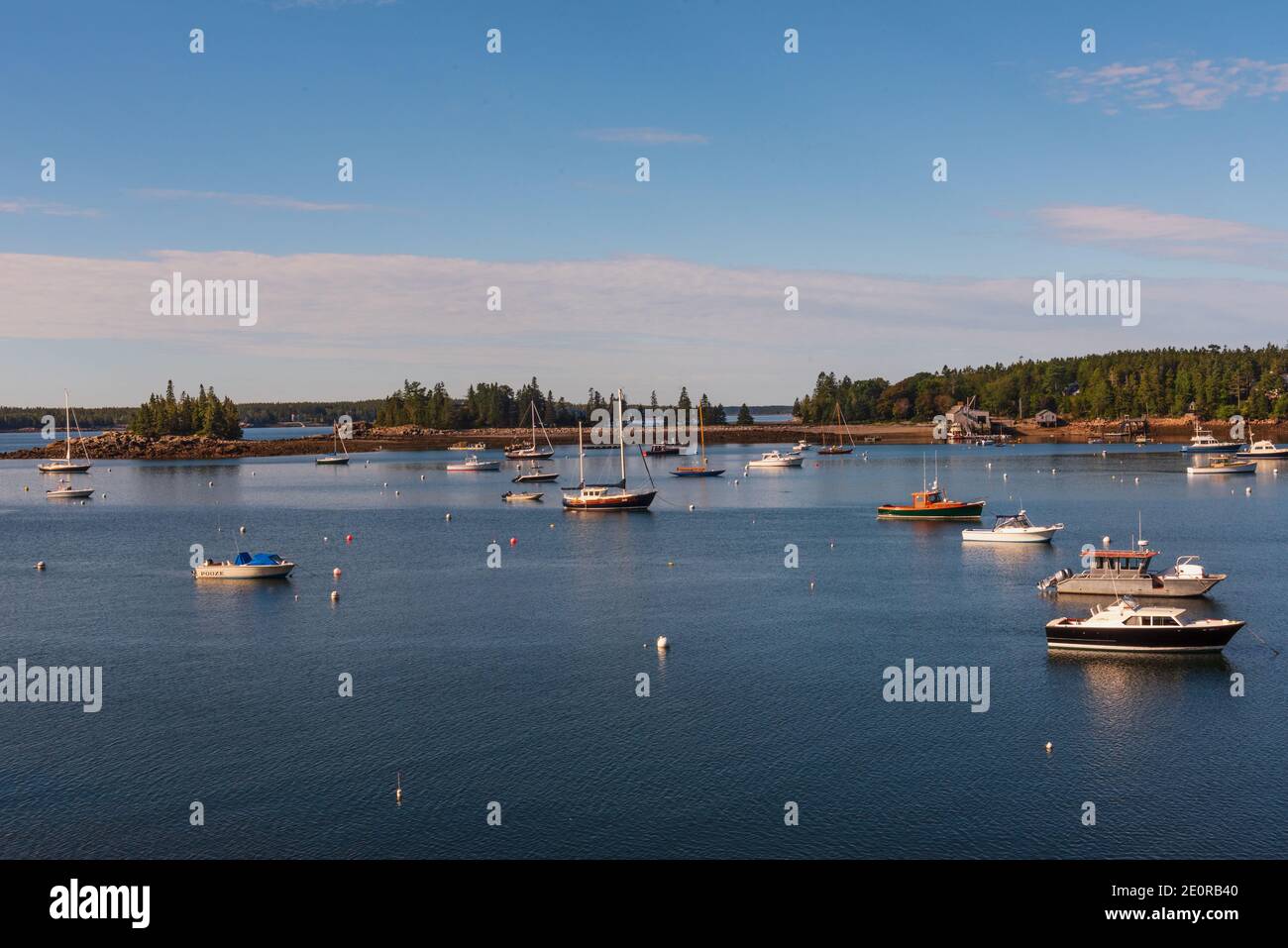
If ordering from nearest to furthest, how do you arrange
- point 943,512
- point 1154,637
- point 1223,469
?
point 1154,637, point 943,512, point 1223,469

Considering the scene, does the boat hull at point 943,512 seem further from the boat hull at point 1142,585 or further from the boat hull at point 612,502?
the boat hull at point 1142,585

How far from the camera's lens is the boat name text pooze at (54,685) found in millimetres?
55156

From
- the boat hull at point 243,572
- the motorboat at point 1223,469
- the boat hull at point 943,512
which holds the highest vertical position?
the motorboat at point 1223,469

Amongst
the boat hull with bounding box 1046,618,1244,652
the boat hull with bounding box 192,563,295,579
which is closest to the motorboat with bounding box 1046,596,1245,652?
the boat hull with bounding box 1046,618,1244,652

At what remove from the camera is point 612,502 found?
462ft

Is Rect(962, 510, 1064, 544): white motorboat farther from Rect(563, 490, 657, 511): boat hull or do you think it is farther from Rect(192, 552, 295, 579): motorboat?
Rect(192, 552, 295, 579): motorboat

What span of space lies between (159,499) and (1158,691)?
15507cm

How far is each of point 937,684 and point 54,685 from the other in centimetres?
4619

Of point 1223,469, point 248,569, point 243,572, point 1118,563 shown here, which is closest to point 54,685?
point 248,569

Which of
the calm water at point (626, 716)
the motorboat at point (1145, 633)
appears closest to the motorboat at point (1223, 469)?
the calm water at point (626, 716)
